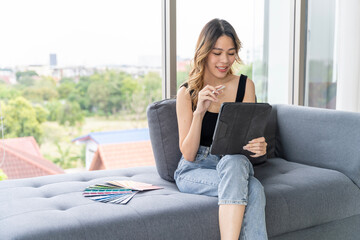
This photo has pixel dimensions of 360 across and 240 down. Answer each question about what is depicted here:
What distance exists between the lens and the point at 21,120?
256 cm

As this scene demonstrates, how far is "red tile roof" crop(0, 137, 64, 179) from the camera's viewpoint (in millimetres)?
2564

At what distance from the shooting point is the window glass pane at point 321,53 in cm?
381

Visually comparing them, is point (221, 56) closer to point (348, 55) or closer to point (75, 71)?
point (75, 71)

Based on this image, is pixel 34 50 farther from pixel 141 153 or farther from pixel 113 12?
pixel 141 153

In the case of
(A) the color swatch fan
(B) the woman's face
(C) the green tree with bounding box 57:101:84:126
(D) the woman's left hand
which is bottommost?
(A) the color swatch fan

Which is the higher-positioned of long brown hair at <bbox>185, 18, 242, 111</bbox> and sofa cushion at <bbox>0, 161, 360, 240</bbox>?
long brown hair at <bbox>185, 18, 242, 111</bbox>

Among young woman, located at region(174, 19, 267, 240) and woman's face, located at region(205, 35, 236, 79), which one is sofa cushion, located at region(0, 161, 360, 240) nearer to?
young woman, located at region(174, 19, 267, 240)

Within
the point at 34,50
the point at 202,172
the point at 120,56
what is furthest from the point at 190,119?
the point at 34,50

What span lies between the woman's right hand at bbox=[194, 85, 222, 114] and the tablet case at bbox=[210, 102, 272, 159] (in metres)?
0.15

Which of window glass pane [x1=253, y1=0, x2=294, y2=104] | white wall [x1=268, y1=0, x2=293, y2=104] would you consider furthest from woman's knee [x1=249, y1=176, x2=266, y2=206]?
white wall [x1=268, y1=0, x2=293, y2=104]

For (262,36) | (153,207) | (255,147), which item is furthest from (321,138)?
(262,36)

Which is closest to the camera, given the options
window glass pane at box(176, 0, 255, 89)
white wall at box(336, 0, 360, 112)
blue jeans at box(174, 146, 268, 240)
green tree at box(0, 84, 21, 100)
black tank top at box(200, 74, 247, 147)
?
blue jeans at box(174, 146, 268, 240)

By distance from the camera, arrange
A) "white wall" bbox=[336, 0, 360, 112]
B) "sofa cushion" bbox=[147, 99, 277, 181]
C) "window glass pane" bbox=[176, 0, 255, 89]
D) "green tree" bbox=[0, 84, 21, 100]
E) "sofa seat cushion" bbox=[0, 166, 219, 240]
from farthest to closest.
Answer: "white wall" bbox=[336, 0, 360, 112] → "window glass pane" bbox=[176, 0, 255, 89] → "green tree" bbox=[0, 84, 21, 100] → "sofa cushion" bbox=[147, 99, 277, 181] → "sofa seat cushion" bbox=[0, 166, 219, 240]

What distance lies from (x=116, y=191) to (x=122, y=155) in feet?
3.40
